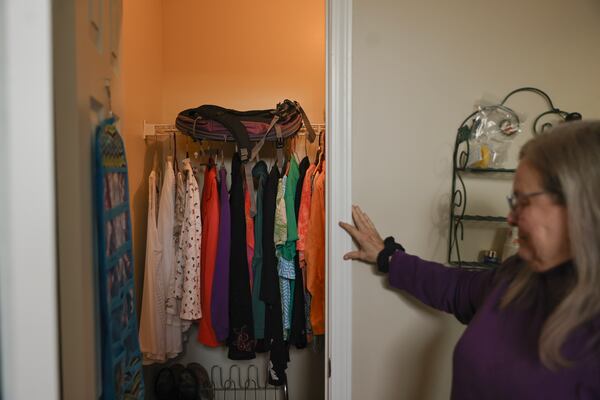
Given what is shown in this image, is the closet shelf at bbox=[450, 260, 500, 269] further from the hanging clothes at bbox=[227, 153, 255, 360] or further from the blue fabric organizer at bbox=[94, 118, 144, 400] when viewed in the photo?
the hanging clothes at bbox=[227, 153, 255, 360]

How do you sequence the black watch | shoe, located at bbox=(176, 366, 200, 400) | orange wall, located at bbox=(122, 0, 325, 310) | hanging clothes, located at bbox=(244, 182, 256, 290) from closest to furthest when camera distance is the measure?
the black watch
hanging clothes, located at bbox=(244, 182, 256, 290)
shoe, located at bbox=(176, 366, 200, 400)
orange wall, located at bbox=(122, 0, 325, 310)

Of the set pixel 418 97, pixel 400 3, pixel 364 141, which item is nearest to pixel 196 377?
pixel 364 141

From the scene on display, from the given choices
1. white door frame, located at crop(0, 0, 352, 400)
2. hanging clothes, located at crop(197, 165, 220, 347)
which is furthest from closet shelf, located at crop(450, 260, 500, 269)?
hanging clothes, located at crop(197, 165, 220, 347)

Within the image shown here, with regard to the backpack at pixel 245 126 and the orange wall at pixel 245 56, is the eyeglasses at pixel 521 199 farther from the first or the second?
the orange wall at pixel 245 56

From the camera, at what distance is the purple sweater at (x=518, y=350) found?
65 centimetres

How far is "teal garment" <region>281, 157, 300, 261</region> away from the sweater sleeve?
0.91 meters

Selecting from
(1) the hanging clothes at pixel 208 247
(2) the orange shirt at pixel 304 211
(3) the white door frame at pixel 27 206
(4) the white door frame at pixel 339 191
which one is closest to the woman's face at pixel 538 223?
(4) the white door frame at pixel 339 191

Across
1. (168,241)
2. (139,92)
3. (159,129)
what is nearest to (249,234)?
(168,241)

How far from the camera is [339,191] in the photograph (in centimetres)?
110

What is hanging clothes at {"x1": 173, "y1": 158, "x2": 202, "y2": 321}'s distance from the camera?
1898 millimetres

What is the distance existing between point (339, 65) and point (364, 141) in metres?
0.22

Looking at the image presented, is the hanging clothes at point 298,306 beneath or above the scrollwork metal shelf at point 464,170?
beneath

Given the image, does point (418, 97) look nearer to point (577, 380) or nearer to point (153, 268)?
point (577, 380)

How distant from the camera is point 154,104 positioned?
2.24 metres
